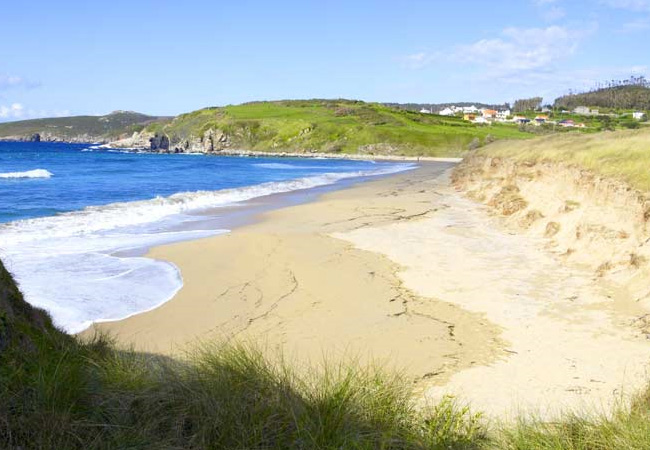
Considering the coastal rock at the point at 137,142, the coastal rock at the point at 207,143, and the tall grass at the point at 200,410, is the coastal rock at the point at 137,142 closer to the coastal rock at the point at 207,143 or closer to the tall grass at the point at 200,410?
the coastal rock at the point at 207,143

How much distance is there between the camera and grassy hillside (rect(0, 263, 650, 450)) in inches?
133

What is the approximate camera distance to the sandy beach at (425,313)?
7.10 m

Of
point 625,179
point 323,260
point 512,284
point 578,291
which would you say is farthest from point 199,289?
point 625,179

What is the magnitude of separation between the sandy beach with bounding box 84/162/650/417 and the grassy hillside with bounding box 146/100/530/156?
70525mm

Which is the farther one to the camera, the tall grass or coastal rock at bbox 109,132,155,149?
coastal rock at bbox 109,132,155,149

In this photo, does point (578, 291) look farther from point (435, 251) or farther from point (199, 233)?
point (199, 233)

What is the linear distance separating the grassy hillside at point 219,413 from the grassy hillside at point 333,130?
266 feet

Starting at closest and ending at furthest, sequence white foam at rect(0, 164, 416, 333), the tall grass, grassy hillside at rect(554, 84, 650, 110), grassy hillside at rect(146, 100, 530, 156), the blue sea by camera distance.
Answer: the tall grass, white foam at rect(0, 164, 416, 333), the blue sea, grassy hillside at rect(146, 100, 530, 156), grassy hillside at rect(554, 84, 650, 110)

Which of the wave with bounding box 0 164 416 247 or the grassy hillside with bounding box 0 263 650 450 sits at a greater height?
the grassy hillside with bounding box 0 263 650 450

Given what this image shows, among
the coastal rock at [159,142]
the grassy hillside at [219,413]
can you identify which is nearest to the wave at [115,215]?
the grassy hillside at [219,413]

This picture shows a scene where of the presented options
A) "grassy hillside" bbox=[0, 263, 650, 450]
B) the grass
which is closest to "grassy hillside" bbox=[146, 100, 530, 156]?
the grass

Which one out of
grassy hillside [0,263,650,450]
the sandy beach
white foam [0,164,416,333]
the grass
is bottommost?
the sandy beach

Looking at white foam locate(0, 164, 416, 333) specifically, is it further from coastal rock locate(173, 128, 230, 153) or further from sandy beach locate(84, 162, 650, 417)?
coastal rock locate(173, 128, 230, 153)

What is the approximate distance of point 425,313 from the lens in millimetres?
9711
